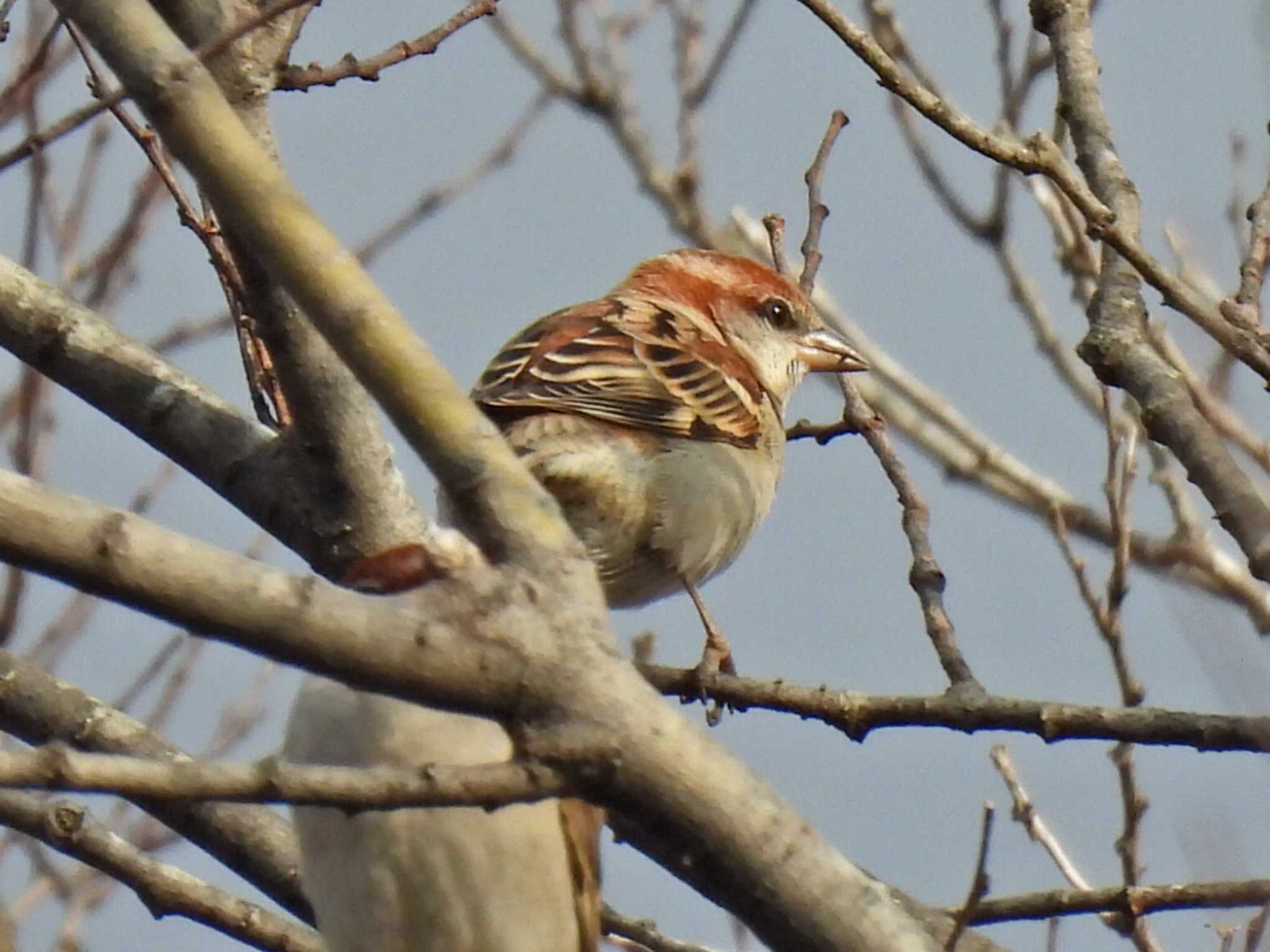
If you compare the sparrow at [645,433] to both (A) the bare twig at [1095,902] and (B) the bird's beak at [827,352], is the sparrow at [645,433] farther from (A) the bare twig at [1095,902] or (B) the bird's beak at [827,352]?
(A) the bare twig at [1095,902]

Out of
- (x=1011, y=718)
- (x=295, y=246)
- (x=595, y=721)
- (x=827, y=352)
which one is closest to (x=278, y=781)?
(x=595, y=721)

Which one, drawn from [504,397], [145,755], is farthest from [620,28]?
[145,755]

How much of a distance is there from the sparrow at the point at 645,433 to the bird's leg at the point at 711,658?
12 millimetres

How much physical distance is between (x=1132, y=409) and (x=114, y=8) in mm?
5884

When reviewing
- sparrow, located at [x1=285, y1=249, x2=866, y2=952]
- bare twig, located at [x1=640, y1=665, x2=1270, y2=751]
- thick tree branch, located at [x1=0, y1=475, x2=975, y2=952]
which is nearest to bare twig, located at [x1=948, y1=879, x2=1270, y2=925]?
Result: bare twig, located at [x1=640, y1=665, x2=1270, y2=751]

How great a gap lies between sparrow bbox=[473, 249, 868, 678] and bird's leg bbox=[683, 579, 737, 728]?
0.5 inches

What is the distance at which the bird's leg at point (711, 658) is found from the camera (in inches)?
155

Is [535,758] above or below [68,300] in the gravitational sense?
below

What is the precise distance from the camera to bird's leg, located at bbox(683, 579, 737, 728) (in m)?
3.93

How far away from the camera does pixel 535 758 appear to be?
207cm

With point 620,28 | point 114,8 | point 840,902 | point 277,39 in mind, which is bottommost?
point 840,902

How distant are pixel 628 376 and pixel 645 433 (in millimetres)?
304

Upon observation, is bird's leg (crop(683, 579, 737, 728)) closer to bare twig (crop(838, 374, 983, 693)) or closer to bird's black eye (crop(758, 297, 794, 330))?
bare twig (crop(838, 374, 983, 693))

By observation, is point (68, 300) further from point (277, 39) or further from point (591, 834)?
point (591, 834)
